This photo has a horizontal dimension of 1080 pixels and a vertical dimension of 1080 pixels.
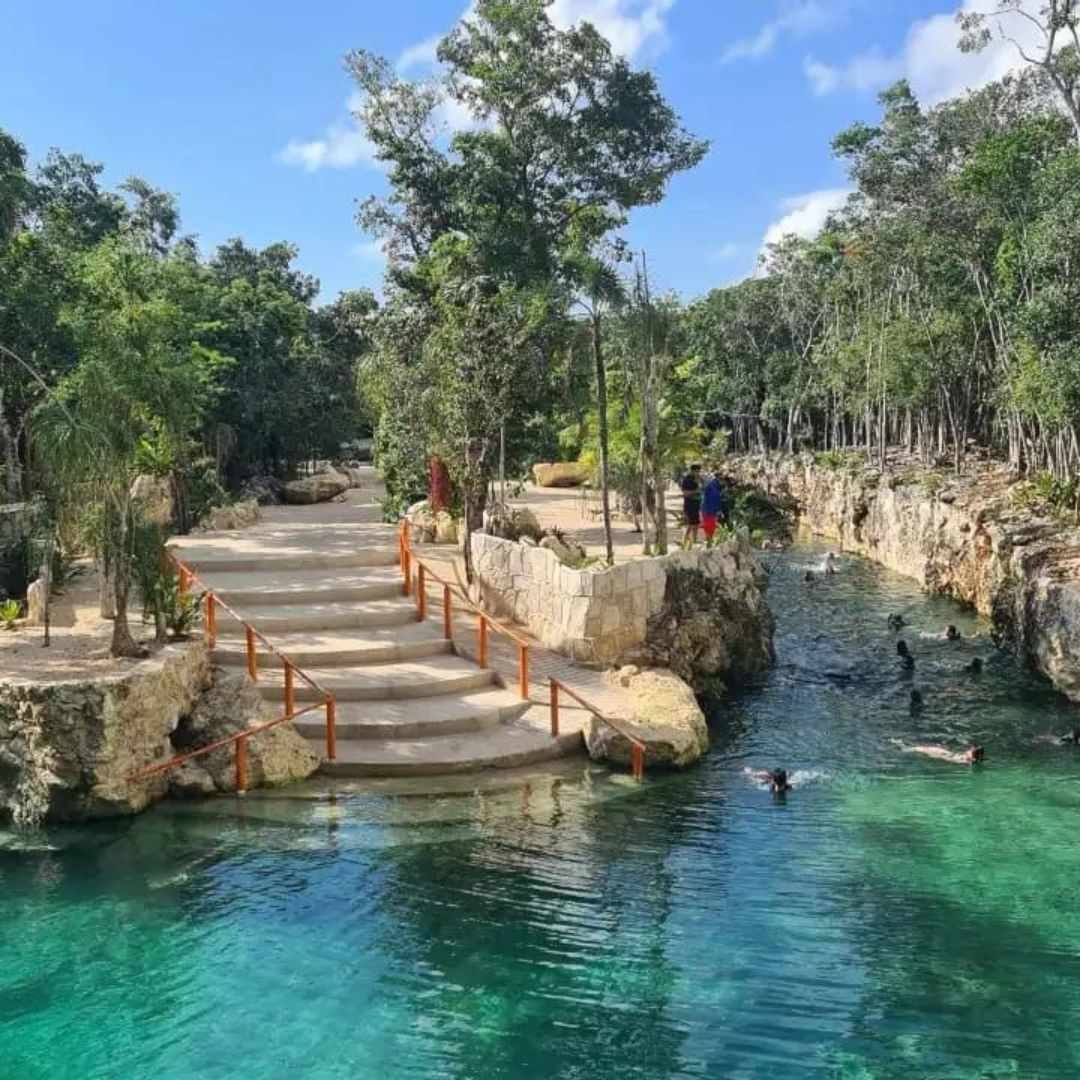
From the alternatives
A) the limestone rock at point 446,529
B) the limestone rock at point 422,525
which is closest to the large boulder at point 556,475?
the limestone rock at point 422,525

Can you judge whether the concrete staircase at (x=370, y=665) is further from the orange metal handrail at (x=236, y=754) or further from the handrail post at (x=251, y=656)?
the orange metal handrail at (x=236, y=754)

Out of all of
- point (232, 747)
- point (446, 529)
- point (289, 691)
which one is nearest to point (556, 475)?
point (446, 529)

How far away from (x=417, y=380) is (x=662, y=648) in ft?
24.1

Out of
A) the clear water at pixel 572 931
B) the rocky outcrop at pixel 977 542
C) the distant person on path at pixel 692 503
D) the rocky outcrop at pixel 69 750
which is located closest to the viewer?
the clear water at pixel 572 931

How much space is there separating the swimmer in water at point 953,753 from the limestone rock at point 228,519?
16588mm

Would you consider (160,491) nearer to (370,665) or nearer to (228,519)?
(228,519)

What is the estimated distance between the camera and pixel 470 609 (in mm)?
18297

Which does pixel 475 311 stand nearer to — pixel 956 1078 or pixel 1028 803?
pixel 1028 803

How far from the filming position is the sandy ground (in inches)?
500

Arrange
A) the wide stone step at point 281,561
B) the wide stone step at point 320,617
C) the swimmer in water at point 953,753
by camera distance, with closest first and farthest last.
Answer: the swimmer in water at point 953,753, the wide stone step at point 320,617, the wide stone step at point 281,561

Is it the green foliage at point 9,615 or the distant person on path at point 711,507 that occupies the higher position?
the distant person on path at point 711,507

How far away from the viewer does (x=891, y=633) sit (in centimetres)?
2222

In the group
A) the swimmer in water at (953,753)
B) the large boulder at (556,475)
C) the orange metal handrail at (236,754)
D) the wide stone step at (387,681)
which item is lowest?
the swimmer in water at (953,753)

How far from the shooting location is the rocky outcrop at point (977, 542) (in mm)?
18203
